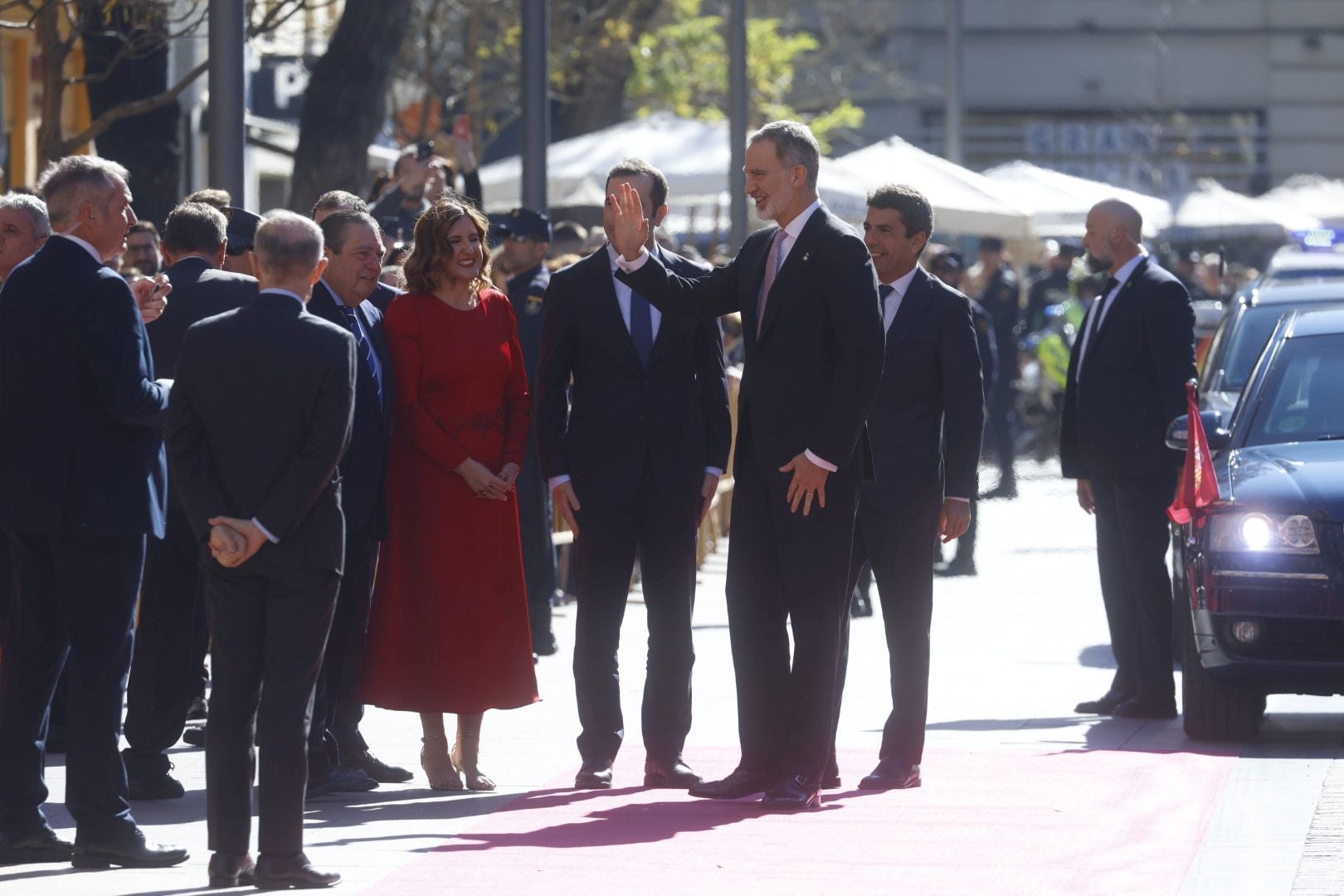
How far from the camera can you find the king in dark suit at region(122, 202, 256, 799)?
8.32 metres

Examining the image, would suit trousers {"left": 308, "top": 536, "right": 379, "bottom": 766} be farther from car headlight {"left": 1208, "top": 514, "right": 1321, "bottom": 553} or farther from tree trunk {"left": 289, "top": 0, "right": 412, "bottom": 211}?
tree trunk {"left": 289, "top": 0, "right": 412, "bottom": 211}

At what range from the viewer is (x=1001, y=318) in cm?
2127

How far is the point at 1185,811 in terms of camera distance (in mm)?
7988

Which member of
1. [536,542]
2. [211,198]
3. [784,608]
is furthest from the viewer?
[536,542]

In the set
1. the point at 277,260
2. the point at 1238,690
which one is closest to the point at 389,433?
the point at 277,260

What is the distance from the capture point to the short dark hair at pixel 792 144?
7812 mm

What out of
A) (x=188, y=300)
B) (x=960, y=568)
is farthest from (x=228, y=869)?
(x=960, y=568)

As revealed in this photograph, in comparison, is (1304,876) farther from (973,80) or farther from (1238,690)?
(973,80)

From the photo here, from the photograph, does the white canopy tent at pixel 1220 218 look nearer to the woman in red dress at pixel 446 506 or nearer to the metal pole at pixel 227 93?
the metal pole at pixel 227 93

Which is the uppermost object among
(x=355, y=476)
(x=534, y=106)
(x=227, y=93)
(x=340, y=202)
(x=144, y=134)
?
(x=534, y=106)

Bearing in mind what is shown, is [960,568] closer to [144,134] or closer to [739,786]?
[144,134]

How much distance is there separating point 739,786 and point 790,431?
3.94ft

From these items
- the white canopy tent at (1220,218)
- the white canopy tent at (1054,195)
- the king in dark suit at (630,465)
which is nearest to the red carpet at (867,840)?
the king in dark suit at (630,465)

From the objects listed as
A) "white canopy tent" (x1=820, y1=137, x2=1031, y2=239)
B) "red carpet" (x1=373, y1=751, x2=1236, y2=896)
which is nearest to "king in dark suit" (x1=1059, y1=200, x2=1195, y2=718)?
"red carpet" (x1=373, y1=751, x2=1236, y2=896)
